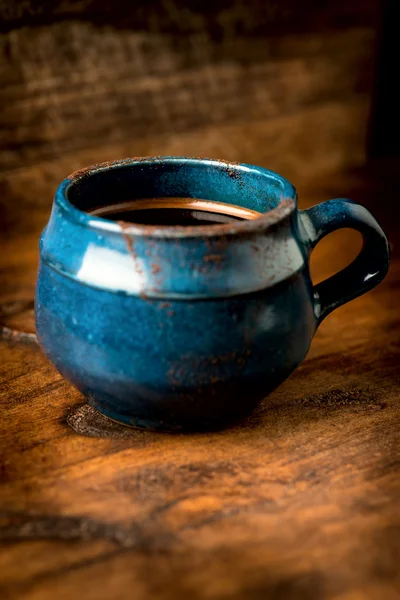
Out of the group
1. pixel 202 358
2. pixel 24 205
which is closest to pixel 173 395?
pixel 202 358

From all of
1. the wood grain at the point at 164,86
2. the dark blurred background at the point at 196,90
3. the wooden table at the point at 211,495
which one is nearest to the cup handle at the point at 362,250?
the wooden table at the point at 211,495

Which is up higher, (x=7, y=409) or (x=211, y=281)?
(x=211, y=281)

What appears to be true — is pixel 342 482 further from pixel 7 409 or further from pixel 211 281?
pixel 7 409

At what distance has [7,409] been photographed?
664 mm

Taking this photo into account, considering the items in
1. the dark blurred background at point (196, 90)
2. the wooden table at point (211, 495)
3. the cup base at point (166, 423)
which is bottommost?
the wooden table at point (211, 495)

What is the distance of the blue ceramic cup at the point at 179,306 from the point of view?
1.73 feet

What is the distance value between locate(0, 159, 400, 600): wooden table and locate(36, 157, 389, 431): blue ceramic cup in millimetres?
40

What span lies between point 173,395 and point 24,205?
0.62m

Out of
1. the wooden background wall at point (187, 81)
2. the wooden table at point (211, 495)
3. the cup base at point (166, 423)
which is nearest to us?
the wooden table at point (211, 495)

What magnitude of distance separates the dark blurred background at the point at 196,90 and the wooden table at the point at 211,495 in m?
0.36

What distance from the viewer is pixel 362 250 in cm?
64

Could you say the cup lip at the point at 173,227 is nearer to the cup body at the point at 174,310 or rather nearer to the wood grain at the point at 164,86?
the cup body at the point at 174,310

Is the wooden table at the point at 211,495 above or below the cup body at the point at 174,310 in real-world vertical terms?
below

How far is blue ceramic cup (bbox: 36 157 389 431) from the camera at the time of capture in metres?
0.53
